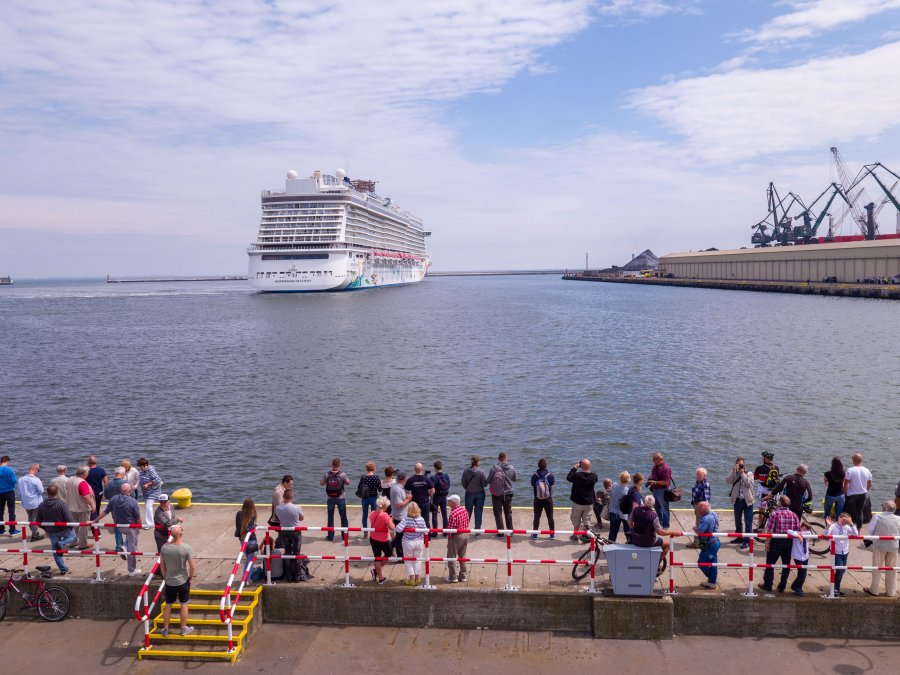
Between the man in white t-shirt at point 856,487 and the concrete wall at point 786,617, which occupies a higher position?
the man in white t-shirt at point 856,487

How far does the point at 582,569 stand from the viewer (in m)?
10.2

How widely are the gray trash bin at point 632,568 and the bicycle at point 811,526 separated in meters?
3.27

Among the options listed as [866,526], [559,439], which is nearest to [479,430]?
[559,439]

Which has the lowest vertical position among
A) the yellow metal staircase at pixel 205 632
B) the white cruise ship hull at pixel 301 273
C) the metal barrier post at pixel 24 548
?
the yellow metal staircase at pixel 205 632

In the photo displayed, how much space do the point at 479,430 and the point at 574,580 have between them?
16.2 meters

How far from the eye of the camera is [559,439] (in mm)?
24719

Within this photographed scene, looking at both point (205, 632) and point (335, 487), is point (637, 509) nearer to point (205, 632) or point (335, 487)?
point (335, 487)

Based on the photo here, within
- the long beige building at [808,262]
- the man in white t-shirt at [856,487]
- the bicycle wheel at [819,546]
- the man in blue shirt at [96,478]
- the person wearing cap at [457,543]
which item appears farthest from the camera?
the long beige building at [808,262]

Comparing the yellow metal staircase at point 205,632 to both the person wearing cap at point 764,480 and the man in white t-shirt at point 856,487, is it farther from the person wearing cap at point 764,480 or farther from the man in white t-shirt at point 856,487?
the man in white t-shirt at point 856,487

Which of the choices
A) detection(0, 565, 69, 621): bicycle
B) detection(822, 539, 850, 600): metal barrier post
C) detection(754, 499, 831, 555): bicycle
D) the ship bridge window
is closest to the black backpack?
detection(0, 565, 69, 621): bicycle

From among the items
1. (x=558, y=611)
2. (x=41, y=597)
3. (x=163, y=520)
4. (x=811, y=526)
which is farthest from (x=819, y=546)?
(x=41, y=597)

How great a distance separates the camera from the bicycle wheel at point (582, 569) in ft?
32.8

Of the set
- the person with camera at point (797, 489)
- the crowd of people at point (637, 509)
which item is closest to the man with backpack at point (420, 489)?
the crowd of people at point (637, 509)

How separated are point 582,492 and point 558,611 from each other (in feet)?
7.82
